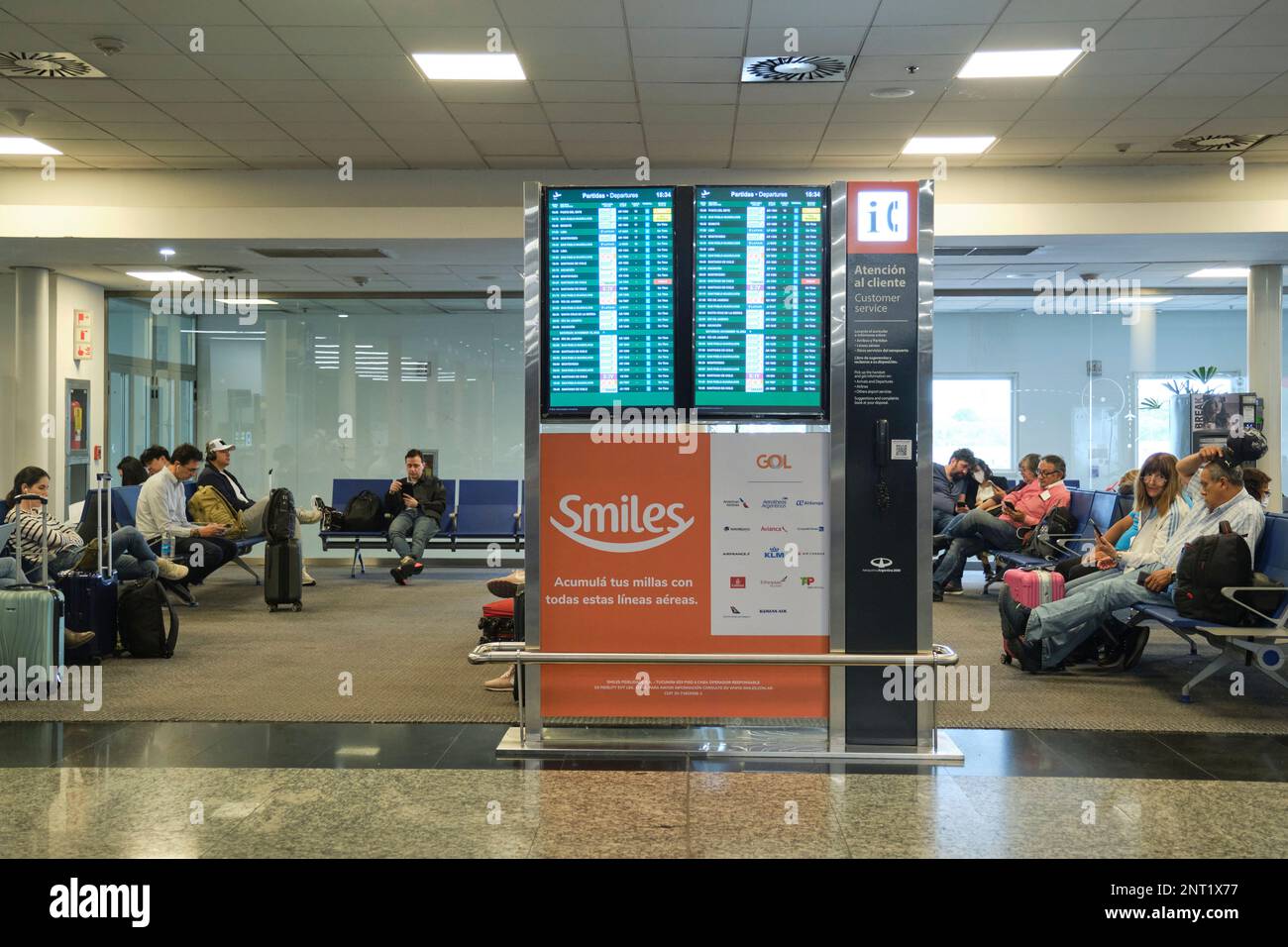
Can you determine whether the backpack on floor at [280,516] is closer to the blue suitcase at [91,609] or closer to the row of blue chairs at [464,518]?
the blue suitcase at [91,609]

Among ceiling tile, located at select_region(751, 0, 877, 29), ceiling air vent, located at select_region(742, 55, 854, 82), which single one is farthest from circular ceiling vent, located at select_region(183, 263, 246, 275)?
ceiling tile, located at select_region(751, 0, 877, 29)

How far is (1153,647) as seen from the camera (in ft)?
24.1

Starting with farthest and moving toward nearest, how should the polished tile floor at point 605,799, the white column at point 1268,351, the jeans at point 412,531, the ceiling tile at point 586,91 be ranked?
the jeans at point 412,531
the white column at point 1268,351
the ceiling tile at point 586,91
the polished tile floor at point 605,799

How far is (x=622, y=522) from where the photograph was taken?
4.65m

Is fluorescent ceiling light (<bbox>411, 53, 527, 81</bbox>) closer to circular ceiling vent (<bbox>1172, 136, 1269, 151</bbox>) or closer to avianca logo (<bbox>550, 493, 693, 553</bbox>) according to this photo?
avianca logo (<bbox>550, 493, 693, 553</bbox>)

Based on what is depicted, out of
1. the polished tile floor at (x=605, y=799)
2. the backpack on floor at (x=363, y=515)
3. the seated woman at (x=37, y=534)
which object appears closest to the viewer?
the polished tile floor at (x=605, y=799)

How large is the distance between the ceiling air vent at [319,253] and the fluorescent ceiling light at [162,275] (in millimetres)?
1995

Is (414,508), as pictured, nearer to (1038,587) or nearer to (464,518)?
(464,518)

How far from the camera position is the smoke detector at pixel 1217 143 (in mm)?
8820

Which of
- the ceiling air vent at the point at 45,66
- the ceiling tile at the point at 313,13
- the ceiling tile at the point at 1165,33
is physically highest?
the ceiling tile at the point at 1165,33

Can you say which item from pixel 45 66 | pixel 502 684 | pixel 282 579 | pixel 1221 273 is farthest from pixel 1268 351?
pixel 45 66

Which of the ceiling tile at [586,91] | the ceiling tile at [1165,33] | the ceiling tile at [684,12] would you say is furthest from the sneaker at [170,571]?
the ceiling tile at [1165,33]

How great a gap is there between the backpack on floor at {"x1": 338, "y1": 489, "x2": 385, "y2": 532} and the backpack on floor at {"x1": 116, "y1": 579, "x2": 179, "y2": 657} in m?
4.77

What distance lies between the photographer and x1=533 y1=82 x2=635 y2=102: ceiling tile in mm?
7613
